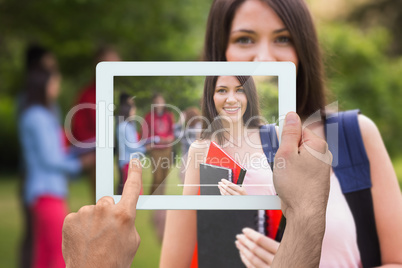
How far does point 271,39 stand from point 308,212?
554 millimetres

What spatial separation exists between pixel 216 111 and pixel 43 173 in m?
2.55

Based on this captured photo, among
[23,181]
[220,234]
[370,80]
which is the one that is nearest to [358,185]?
[220,234]

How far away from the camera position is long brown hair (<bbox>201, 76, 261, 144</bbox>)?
1003 mm

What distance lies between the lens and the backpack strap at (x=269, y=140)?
99 centimetres

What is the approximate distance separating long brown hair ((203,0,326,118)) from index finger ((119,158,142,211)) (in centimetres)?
52

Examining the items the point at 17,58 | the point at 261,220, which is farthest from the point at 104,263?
the point at 17,58

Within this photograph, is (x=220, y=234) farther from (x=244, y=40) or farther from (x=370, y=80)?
(x=370, y=80)

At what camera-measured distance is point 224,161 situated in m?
1.00

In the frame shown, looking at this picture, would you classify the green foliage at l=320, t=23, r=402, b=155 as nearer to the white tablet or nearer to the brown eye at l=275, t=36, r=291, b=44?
the brown eye at l=275, t=36, r=291, b=44

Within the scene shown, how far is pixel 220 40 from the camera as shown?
1311mm

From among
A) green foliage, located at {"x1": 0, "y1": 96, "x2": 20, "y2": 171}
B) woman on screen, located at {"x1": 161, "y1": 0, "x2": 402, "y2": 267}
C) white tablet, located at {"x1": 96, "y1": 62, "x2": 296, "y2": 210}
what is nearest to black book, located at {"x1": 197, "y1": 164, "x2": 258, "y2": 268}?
woman on screen, located at {"x1": 161, "y1": 0, "x2": 402, "y2": 267}

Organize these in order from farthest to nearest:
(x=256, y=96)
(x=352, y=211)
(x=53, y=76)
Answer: (x=53, y=76)
(x=352, y=211)
(x=256, y=96)

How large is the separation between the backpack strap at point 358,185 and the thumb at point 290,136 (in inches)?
14.1

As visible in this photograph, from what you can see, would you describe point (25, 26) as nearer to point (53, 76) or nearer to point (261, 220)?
point (53, 76)
